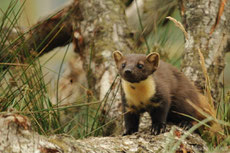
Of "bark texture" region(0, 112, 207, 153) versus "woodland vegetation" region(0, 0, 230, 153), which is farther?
"woodland vegetation" region(0, 0, 230, 153)

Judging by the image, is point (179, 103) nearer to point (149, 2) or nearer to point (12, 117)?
point (12, 117)

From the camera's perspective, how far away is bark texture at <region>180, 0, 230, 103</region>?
494cm

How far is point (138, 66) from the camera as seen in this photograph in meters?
4.45

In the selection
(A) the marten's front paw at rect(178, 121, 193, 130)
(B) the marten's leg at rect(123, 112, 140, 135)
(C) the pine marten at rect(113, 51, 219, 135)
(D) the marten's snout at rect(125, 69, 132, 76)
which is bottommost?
(A) the marten's front paw at rect(178, 121, 193, 130)

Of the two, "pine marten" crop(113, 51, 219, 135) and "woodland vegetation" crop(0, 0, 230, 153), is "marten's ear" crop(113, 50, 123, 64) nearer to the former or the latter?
"pine marten" crop(113, 51, 219, 135)

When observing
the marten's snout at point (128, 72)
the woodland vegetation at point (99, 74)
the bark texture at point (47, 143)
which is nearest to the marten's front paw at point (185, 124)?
the woodland vegetation at point (99, 74)

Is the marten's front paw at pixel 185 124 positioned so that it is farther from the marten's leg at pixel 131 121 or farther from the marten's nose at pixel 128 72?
the marten's nose at pixel 128 72

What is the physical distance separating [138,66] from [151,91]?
0.33 meters

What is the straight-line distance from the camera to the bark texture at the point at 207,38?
4.94 meters

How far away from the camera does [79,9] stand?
6234mm

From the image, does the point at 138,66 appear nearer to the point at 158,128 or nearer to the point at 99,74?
the point at 158,128

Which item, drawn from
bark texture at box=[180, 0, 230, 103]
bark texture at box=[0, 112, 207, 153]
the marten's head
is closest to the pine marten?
the marten's head

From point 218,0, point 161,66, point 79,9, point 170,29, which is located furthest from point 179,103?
point 79,9

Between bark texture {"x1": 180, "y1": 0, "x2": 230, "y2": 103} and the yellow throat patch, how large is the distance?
80 centimetres
